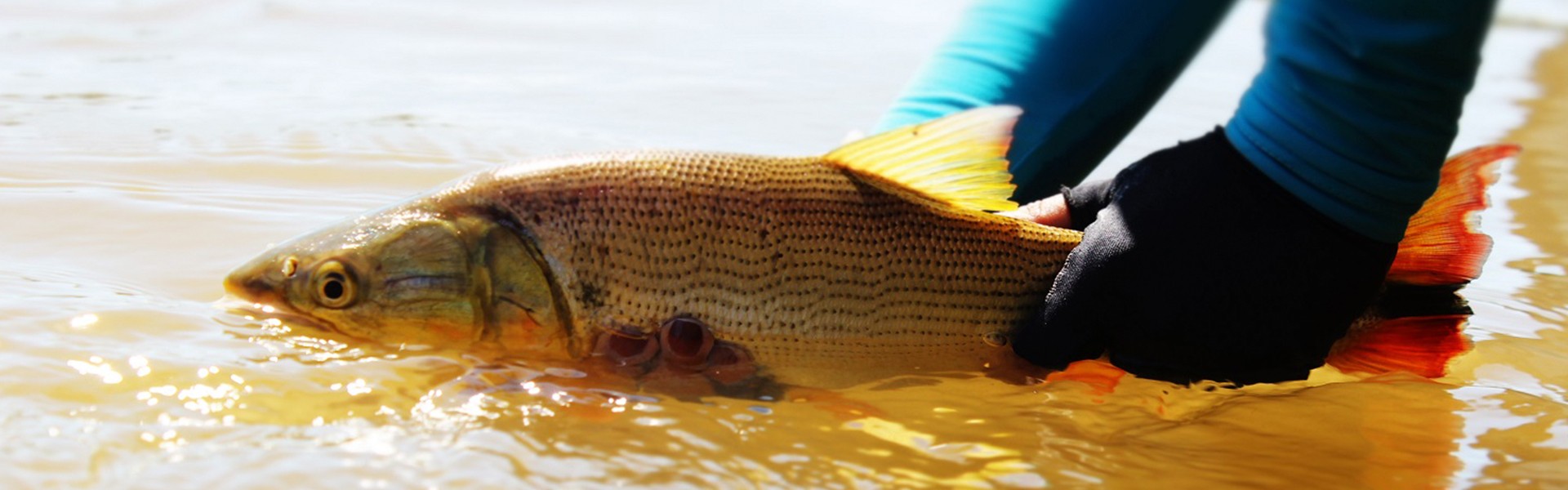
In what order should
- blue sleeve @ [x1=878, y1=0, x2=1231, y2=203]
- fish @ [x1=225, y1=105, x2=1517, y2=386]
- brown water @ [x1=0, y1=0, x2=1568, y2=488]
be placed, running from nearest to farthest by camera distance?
brown water @ [x1=0, y1=0, x2=1568, y2=488], fish @ [x1=225, y1=105, x2=1517, y2=386], blue sleeve @ [x1=878, y1=0, x2=1231, y2=203]

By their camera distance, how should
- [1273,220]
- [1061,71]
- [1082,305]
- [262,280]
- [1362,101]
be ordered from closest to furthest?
[1362,101]
[1273,220]
[1082,305]
[262,280]
[1061,71]

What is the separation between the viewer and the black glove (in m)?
3.04

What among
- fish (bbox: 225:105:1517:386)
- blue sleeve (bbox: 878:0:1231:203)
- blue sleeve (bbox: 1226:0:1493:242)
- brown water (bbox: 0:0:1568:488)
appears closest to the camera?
blue sleeve (bbox: 1226:0:1493:242)

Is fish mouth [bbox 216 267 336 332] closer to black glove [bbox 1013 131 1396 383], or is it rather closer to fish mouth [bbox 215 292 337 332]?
fish mouth [bbox 215 292 337 332]

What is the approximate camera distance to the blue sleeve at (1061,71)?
11.6 feet

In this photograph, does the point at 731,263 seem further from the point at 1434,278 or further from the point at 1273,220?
the point at 1434,278

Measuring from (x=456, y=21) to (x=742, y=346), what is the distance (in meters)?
6.77

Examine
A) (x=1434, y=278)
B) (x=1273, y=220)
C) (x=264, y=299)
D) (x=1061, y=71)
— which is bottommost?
(x=264, y=299)

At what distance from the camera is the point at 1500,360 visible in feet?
12.9

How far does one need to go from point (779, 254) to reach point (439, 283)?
792 millimetres

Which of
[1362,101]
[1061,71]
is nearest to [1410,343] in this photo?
[1362,101]

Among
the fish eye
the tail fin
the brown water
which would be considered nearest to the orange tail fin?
the tail fin

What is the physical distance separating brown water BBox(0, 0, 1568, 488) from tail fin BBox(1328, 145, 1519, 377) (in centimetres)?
25

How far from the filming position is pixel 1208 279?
3078 millimetres
